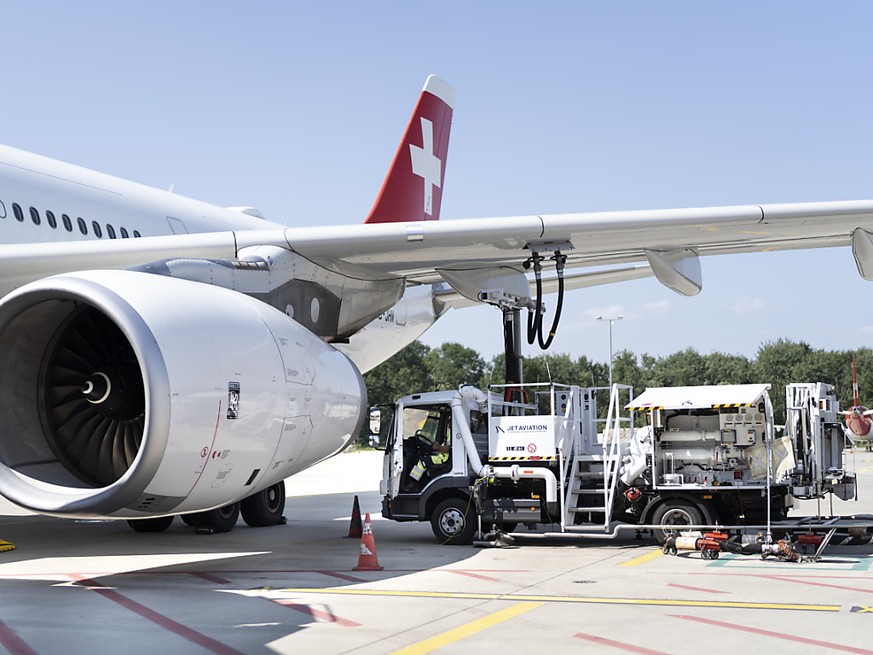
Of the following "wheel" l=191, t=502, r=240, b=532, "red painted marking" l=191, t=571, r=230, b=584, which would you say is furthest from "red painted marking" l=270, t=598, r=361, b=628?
"wheel" l=191, t=502, r=240, b=532

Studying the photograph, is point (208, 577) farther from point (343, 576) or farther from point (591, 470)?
point (591, 470)

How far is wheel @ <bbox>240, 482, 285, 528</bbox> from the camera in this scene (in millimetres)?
15461

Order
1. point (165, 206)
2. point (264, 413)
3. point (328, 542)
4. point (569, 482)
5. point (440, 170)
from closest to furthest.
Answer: point (264, 413) → point (569, 482) → point (328, 542) → point (165, 206) → point (440, 170)

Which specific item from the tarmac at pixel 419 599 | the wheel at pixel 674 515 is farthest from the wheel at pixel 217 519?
the wheel at pixel 674 515

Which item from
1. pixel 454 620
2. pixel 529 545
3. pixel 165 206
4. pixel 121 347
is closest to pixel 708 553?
pixel 529 545

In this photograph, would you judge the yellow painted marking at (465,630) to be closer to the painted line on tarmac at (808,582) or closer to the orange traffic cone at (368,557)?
the orange traffic cone at (368,557)

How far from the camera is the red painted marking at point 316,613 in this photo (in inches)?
292

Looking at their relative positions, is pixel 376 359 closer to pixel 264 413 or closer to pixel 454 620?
pixel 264 413

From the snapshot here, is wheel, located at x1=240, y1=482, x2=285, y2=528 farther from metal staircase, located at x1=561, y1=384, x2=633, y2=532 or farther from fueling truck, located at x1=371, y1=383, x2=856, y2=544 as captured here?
metal staircase, located at x1=561, y1=384, x2=633, y2=532

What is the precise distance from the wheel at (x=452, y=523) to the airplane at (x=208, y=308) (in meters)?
2.36

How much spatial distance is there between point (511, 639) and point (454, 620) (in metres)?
0.77

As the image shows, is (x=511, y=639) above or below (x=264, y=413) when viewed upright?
below

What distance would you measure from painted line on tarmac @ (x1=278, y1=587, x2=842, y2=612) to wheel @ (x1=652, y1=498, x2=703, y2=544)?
3.70 metres

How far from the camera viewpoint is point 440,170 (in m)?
19.2
